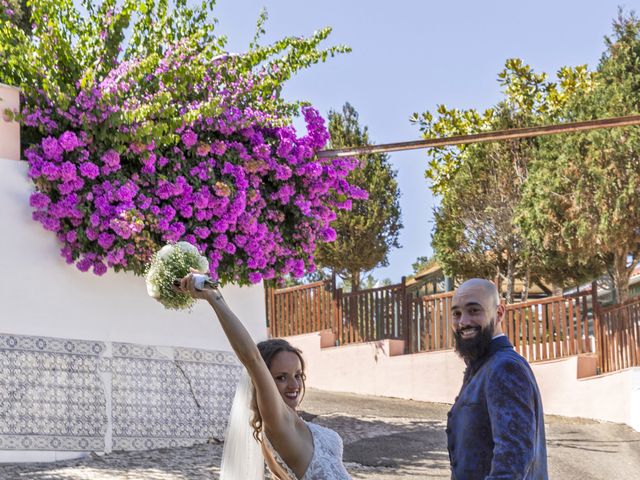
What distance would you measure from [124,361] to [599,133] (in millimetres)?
10099

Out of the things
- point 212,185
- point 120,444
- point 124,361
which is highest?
point 212,185

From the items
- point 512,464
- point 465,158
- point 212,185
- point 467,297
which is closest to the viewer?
point 512,464

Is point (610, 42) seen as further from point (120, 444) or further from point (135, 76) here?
point (120, 444)

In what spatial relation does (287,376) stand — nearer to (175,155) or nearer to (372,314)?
(175,155)

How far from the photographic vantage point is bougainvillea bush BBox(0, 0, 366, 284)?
10.3 meters

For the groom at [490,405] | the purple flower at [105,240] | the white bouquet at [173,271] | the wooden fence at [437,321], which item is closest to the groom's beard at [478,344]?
the groom at [490,405]

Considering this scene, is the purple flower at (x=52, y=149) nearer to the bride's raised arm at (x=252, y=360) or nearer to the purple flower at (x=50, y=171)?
the purple flower at (x=50, y=171)

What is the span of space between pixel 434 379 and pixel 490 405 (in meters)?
14.0

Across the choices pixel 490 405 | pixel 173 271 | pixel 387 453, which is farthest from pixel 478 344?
pixel 387 453

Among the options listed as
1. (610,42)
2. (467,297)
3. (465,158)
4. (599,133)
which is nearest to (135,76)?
(467,297)

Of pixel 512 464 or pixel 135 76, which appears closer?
pixel 512 464

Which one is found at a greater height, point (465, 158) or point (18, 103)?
point (465, 158)

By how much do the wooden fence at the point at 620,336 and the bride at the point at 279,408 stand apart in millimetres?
12476

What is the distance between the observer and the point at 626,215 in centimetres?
1742
